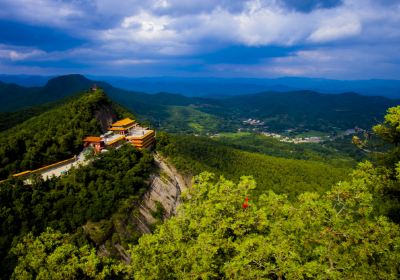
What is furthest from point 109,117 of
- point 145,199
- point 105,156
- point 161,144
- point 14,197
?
point 14,197

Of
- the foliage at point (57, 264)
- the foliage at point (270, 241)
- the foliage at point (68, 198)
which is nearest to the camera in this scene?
the foliage at point (270, 241)

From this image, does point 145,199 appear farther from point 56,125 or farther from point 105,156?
point 56,125

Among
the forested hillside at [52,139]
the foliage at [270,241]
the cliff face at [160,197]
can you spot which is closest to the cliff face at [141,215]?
the cliff face at [160,197]

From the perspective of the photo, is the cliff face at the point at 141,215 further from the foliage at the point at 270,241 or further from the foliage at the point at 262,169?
the foliage at the point at 270,241

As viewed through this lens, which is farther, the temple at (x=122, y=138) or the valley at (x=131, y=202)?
the temple at (x=122, y=138)

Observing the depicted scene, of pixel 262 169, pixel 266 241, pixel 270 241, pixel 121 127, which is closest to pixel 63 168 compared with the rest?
pixel 121 127

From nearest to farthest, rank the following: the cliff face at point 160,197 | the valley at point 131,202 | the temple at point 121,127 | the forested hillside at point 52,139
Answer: the valley at point 131,202, the forested hillside at point 52,139, the cliff face at point 160,197, the temple at point 121,127

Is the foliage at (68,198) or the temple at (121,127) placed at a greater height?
the temple at (121,127)

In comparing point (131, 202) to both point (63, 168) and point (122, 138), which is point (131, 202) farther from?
point (122, 138)

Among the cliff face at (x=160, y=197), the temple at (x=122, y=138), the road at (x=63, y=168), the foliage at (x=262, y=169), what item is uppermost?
the temple at (x=122, y=138)
